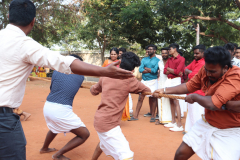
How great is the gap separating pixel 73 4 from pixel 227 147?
14.0m

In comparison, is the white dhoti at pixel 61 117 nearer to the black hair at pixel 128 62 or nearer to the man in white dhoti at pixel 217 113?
the black hair at pixel 128 62

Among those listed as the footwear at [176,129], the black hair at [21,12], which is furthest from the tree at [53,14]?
the black hair at [21,12]

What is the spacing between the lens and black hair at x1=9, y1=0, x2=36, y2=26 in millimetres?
1832

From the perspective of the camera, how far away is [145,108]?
831 cm

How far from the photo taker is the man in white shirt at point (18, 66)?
169 centimetres

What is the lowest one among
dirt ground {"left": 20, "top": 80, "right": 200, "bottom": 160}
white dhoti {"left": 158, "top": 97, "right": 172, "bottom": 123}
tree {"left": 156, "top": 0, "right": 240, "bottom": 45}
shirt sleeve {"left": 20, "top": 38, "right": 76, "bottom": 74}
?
dirt ground {"left": 20, "top": 80, "right": 200, "bottom": 160}

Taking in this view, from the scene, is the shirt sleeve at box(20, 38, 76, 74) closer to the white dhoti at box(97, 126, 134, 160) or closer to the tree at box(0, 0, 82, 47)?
the white dhoti at box(97, 126, 134, 160)

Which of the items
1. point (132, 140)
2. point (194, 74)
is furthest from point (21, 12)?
point (194, 74)

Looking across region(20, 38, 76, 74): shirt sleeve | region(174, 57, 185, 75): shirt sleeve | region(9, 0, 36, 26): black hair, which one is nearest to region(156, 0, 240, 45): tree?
region(174, 57, 185, 75): shirt sleeve

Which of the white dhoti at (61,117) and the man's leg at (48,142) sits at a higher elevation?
the white dhoti at (61,117)

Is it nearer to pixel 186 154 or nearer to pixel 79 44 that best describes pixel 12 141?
pixel 186 154

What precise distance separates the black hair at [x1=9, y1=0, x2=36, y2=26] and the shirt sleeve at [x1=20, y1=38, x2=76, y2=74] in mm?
233

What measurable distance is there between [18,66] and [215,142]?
2141 millimetres

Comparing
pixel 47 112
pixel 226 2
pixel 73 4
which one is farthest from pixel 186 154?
pixel 73 4
